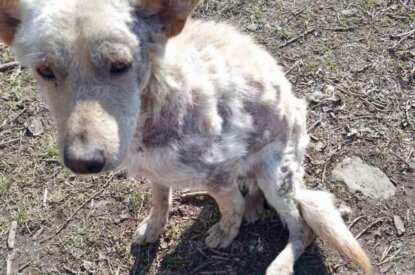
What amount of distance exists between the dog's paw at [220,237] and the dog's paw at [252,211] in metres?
0.17

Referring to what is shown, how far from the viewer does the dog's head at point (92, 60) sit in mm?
2381

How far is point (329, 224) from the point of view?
11.1ft

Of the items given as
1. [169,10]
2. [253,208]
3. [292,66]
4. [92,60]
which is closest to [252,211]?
[253,208]

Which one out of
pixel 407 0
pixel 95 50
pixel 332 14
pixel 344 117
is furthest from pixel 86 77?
pixel 407 0

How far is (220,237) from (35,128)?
69.7 inches

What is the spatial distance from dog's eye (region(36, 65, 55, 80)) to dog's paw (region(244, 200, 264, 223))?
68.1 inches

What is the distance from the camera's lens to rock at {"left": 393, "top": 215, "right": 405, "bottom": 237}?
3.68 metres

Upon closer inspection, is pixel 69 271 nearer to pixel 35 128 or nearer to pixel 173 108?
pixel 35 128

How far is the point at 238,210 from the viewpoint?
3.53 metres

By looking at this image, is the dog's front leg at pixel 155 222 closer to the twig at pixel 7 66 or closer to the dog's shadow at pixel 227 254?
the dog's shadow at pixel 227 254

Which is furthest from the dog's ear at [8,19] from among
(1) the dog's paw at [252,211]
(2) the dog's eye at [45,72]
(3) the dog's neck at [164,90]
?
(1) the dog's paw at [252,211]

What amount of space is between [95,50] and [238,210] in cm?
156

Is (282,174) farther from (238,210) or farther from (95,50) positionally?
(95,50)

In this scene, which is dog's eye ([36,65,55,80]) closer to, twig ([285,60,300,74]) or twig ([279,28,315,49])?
twig ([285,60,300,74])
